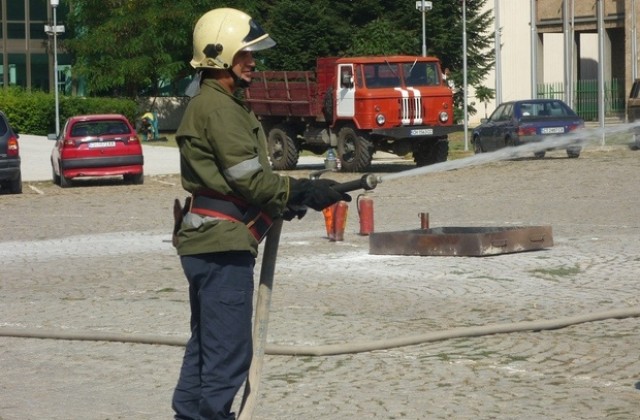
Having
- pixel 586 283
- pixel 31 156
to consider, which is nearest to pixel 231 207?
pixel 586 283

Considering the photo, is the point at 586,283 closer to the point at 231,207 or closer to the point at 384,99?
the point at 231,207

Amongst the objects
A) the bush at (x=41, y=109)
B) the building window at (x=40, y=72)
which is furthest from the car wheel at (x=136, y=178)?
the building window at (x=40, y=72)

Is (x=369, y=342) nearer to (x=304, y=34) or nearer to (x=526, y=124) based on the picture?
(x=526, y=124)

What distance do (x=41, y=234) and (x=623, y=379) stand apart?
12.4 meters

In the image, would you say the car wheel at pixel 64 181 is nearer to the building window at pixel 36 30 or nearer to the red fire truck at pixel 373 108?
the red fire truck at pixel 373 108

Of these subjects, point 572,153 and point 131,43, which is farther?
point 131,43

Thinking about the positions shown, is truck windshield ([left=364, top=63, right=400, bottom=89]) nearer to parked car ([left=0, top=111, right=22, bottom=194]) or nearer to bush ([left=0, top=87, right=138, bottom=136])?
parked car ([left=0, top=111, right=22, bottom=194])

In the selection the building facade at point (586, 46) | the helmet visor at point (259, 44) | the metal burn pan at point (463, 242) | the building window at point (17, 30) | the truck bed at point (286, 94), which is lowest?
the metal burn pan at point (463, 242)

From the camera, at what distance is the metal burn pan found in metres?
14.6

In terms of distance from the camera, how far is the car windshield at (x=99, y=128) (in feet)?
100

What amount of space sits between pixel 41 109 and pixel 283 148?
26328mm

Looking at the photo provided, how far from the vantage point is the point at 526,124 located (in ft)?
110

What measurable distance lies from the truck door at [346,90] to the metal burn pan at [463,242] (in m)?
17.0

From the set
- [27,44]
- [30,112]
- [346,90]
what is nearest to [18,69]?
[27,44]
